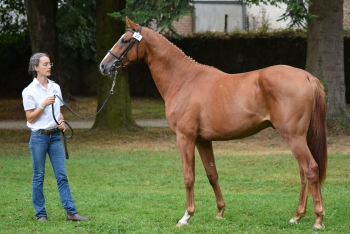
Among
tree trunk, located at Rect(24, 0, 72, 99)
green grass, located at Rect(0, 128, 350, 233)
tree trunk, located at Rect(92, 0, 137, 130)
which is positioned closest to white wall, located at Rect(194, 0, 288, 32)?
tree trunk, located at Rect(24, 0, 72, 99)

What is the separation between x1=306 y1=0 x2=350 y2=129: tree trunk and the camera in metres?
17.7

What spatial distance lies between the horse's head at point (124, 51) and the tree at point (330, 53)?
1038 centimetres

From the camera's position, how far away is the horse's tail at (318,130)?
7.55 metres

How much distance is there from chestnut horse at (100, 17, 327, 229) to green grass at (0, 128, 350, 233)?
477mm

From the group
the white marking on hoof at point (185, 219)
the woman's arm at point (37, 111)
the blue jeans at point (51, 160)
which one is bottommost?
the white marking on hoof at point (185, 219)

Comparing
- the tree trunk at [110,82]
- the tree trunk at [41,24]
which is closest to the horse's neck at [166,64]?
the tree trunk at [110,82]

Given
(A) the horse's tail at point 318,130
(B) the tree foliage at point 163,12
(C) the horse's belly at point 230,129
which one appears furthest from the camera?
(B) the tree foliage at point 163,12

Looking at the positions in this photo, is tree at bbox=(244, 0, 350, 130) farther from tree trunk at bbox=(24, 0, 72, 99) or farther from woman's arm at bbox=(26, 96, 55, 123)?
woman's arm at bbox=(26, 96, 55, 123)

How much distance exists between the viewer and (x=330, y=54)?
17875 millimetres

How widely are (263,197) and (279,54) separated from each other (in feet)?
60.9

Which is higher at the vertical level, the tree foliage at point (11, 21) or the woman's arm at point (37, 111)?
the tree foliage at point (11, 21)

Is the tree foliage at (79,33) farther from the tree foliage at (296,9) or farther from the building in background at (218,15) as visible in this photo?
the tree foliage at (296,9)

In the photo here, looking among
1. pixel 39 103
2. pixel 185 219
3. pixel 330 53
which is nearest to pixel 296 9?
pixel 330 53

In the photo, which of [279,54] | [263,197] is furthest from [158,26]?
[279,54]
